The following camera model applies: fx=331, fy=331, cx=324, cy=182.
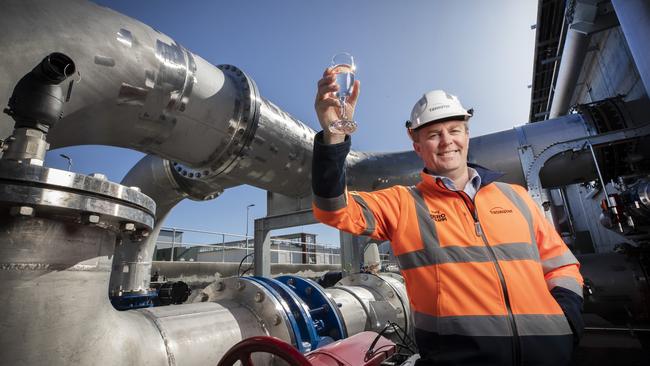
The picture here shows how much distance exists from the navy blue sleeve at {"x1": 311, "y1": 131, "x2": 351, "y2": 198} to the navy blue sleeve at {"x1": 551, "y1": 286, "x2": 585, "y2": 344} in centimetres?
82

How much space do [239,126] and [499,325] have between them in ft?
6.73

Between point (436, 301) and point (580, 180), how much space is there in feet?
11.0

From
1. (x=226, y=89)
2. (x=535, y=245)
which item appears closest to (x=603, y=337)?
(x=535, y=245)

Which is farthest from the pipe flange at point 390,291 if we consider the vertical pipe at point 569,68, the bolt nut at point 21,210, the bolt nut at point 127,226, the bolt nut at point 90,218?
the vertical pipe at point 569,68

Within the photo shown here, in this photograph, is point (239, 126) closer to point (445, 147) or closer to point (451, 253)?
point (445, 147)

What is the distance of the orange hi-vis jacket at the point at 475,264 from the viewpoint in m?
1.00

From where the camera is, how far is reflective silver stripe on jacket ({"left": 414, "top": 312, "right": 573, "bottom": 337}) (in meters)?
1.00

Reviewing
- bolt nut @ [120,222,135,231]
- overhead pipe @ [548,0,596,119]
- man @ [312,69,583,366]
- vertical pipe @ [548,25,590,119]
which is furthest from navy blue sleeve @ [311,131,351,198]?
vertical pipe @ [548,25,590,119]

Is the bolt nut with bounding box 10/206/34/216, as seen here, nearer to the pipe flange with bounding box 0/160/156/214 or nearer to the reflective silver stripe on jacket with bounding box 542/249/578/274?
the pipe flange with bounding box 0/160/156/214

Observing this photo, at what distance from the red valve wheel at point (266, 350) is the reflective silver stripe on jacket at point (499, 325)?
44cm

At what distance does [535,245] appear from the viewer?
1.21 metres

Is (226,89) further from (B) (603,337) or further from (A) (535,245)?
(B) (603,337)

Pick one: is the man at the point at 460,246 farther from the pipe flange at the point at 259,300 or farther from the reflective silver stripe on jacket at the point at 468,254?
the pipe flange at the point at 259,300

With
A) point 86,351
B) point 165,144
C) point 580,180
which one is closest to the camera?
point 86,351
